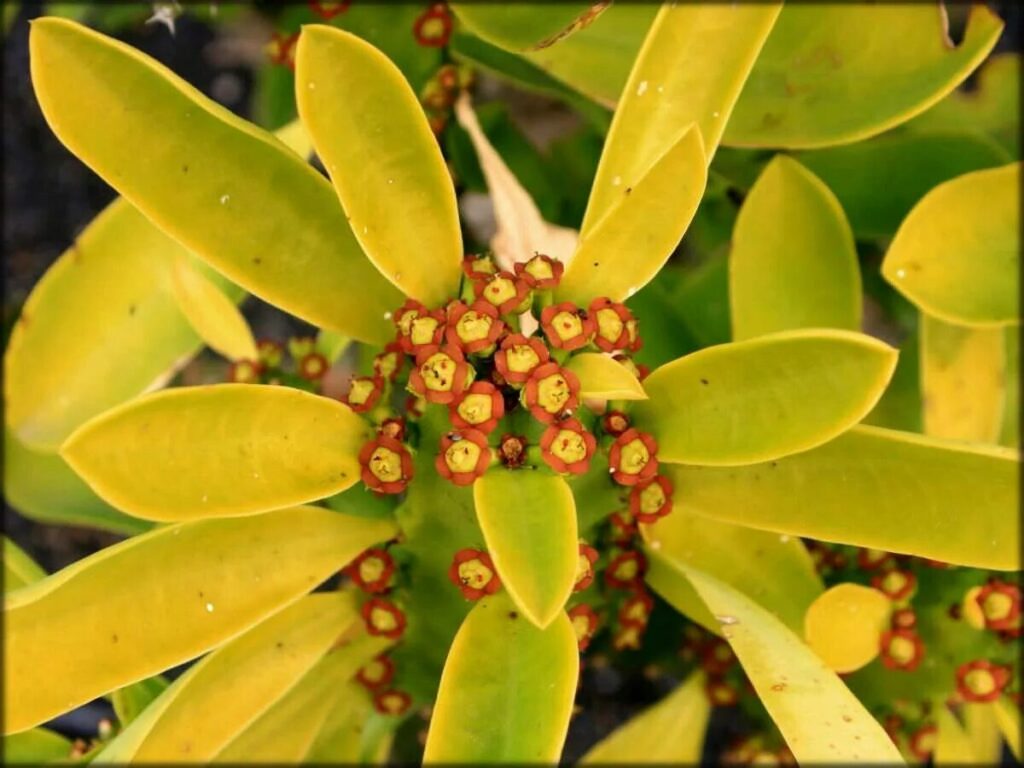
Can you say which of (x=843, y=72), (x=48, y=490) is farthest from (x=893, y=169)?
(x=48, y=490)

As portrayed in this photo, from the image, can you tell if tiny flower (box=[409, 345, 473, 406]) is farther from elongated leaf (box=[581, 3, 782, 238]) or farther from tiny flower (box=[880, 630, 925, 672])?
tiny flower (box=[880, 630, 925, 672])

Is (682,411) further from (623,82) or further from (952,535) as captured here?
(623,82)

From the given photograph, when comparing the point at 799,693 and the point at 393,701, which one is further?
the point at 393,701

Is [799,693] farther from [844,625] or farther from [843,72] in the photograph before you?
[843,72]

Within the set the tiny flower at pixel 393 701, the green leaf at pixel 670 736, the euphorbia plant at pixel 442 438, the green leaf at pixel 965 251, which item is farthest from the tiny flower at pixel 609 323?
the green leaf at pixel 670 736

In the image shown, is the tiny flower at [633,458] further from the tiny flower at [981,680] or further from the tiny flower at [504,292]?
the tiny flower at [981,680]

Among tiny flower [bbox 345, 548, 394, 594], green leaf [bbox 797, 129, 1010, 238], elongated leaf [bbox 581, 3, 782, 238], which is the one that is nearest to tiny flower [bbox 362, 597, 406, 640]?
tiny flower [bbox 345, 548, 394, 594]
